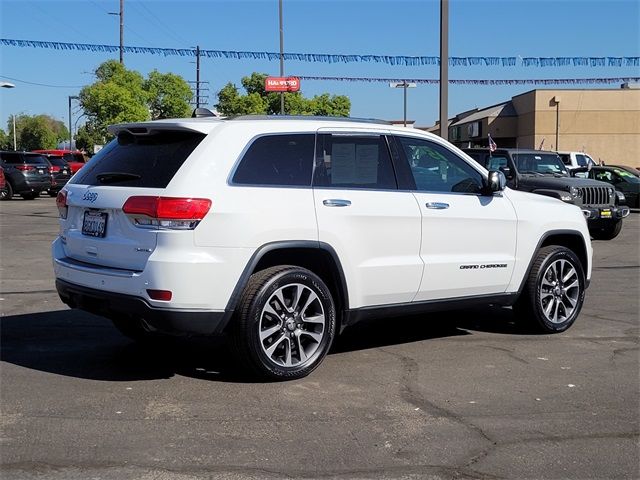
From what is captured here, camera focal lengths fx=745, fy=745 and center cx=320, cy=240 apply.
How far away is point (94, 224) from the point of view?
17.7 feet

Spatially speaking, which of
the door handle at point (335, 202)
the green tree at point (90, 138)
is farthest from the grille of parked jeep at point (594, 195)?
the green tree at point (90, 138)

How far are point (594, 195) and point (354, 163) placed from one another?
11231 mm

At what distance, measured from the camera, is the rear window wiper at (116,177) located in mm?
5305

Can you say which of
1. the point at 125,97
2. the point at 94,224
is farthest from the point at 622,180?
the point at 125,97

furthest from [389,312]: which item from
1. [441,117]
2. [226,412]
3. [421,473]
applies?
[441,117]

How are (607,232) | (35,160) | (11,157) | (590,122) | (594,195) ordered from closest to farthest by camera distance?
(594,195) < (607,232) < (11,157) < (35,160) < (590,122)

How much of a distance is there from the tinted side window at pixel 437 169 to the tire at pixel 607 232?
10.8m

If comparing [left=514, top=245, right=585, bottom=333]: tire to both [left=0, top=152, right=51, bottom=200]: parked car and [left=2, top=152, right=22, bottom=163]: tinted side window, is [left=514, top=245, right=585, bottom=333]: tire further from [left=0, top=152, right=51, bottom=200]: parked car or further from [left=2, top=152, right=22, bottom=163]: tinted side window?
[left=2, top=152, right=22, bottom=163]: tinted side window

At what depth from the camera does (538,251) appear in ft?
23.0

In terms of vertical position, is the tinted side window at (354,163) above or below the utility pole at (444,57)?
below

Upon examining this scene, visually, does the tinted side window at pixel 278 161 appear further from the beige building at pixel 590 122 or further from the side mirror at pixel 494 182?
the beige building at pixel 590 122

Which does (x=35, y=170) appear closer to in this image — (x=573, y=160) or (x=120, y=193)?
(x=573, y=160)

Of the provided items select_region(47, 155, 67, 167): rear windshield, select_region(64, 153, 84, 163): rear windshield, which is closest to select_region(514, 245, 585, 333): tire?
select_region(47, 155, 67, 167): rear windshield

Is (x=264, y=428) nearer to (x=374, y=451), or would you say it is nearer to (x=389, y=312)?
(x=374, y=451)
